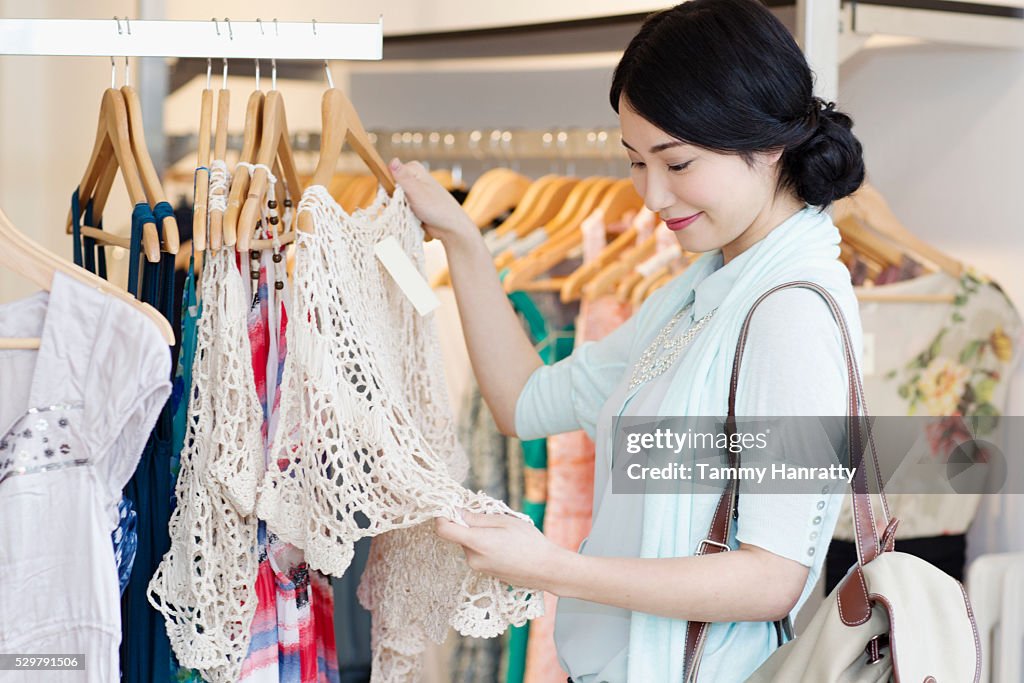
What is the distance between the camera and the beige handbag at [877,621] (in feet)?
3.41

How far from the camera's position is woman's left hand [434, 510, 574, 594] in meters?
1.07

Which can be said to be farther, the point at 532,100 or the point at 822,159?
the point at 532,100

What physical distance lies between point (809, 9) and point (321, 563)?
118 cm

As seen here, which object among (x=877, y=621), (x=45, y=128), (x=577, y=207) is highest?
(x=45, y=128)

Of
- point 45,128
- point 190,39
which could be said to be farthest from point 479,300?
point 45,128

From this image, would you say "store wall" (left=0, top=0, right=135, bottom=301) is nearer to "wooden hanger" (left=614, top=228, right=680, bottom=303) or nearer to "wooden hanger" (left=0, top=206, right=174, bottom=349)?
"wooden hanger" (left=614, top=228, right=680, bottom=303)

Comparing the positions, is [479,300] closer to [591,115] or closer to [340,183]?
[340,183]

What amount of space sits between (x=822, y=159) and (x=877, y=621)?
0.49 metres

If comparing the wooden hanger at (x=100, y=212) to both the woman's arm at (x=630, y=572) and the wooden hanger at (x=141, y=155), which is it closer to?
the wooden hanger at (x=141, y=155)

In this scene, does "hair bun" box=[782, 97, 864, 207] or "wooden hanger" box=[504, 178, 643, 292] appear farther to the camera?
"wooden hanger" box=[504, 178, 643, 292]

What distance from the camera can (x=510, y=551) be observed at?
3.52 ft

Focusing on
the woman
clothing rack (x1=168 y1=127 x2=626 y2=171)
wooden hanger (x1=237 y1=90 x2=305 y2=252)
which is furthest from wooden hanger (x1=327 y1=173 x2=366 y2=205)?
the woman

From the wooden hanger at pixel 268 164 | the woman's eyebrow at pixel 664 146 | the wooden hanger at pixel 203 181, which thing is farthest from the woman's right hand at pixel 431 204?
the woman's eyebrow at pixel 664 146

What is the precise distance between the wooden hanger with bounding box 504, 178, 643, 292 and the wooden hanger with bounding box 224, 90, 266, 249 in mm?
674
